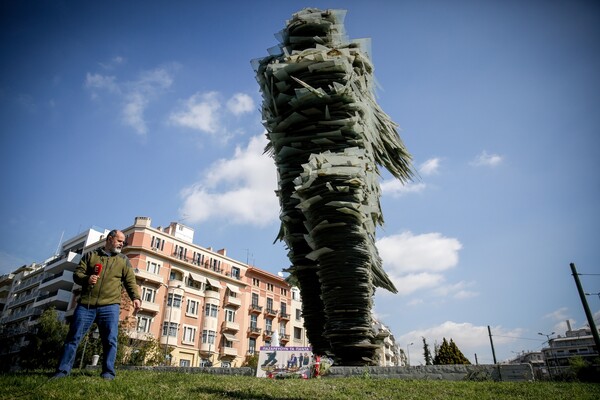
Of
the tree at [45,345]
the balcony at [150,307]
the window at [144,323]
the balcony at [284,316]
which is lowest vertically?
the tree at [45,345]

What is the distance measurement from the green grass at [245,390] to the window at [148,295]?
40.5 metres

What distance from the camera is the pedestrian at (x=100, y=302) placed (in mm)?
5613

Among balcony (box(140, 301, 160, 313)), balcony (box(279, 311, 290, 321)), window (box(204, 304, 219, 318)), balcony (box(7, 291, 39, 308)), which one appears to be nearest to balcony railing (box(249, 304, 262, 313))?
balcony (box(279, 311, 290, 321))

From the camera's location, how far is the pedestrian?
5.61 meters

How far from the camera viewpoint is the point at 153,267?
4519 centimetres

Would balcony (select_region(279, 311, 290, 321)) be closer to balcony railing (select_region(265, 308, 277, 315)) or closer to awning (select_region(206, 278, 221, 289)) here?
balcony railing (select_region(265, 308, 277, 315))

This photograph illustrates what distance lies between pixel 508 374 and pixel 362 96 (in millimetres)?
8895

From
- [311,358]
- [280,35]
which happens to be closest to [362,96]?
[280,35]

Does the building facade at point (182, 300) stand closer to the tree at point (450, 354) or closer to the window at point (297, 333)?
the window at point (297, 333)

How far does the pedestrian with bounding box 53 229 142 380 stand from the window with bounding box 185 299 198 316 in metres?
43.8

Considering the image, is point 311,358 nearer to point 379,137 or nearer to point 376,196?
point 376,196

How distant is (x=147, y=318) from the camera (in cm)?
4275

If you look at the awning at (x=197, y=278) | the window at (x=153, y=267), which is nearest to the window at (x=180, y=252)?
the awning at (x=197, y=278)

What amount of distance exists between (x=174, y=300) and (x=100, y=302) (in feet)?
140
